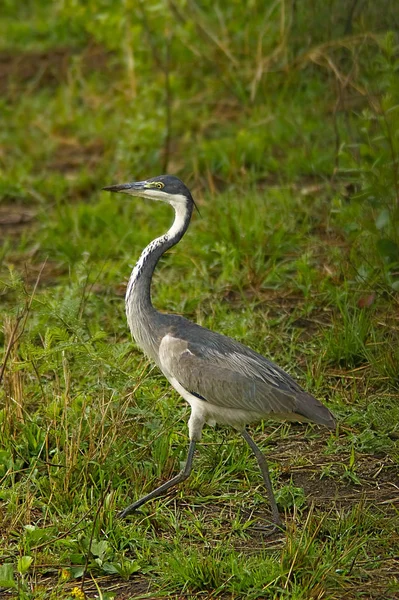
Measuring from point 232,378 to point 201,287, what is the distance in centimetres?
197

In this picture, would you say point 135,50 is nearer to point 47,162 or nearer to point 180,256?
point 47,162

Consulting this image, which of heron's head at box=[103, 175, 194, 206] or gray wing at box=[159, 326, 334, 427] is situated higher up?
heron's head at box=[103, 175, 194, 206]

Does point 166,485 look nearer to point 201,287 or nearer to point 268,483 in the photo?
point 268,483

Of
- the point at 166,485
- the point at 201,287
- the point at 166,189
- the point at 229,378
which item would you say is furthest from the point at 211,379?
the point at 201,287

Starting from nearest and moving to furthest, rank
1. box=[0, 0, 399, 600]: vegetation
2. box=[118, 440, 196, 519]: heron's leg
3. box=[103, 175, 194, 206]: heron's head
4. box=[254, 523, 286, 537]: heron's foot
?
1. box=[0, 0, 399, 600]: vegetation
2. box=[254, 523, 286, 537]: heron's foot
3. box=[118, 440, 196, 519]: heron's leg
4. box=[103, 175, 194, 206]: heron's head

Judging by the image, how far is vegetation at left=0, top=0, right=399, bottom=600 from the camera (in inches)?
163

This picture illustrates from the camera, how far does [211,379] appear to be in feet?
14.9

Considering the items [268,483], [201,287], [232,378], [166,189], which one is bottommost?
[201,287]

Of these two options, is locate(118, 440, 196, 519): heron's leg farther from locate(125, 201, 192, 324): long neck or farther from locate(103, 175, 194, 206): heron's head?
locate(103, 175, 194, 206): heron's head

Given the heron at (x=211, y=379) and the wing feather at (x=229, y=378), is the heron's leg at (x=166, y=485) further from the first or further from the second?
the wing feather at (x=229, y=378)

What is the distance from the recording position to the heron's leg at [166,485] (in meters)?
4.44

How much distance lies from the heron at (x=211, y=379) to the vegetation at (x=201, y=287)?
207 mm

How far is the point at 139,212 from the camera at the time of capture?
7.60 m

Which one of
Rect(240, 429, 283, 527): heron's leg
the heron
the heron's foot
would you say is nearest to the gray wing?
the heron
